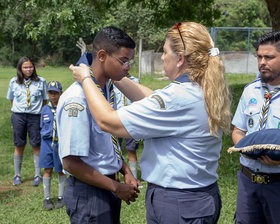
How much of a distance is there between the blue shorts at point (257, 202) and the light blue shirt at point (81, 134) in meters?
1.50

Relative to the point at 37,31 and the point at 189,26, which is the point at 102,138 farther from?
the point at 37,31

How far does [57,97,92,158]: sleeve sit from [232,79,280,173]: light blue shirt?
1728 mm

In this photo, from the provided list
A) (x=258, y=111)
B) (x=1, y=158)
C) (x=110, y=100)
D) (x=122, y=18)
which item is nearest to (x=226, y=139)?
(x=1, y=158)

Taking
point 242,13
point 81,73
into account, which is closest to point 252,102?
point 81,73

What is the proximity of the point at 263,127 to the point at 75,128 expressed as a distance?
1816 mm

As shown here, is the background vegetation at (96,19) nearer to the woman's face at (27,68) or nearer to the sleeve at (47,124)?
the woman's face at (27,68)

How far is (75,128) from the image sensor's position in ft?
8.18

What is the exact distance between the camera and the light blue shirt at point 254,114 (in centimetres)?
349

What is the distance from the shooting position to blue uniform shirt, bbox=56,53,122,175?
2488mm

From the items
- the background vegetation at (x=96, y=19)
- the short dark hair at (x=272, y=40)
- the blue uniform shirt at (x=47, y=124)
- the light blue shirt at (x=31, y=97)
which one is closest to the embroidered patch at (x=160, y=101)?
the short dark hair at (x=272, y=40)

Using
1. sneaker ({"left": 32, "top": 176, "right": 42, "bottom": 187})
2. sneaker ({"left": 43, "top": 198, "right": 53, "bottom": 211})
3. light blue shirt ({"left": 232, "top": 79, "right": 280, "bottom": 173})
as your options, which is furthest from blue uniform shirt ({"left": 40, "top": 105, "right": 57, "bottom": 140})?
light blue shirt ({"left": 232, "top": 79, "right": 280, "bottom": 173})

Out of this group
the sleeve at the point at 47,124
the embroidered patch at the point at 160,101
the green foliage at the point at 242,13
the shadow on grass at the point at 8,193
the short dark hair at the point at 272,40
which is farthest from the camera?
the green foliage at the point at 242,13

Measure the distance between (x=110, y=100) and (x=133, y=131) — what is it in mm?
637

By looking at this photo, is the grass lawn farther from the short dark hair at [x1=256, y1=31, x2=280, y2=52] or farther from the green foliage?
the green foliage
